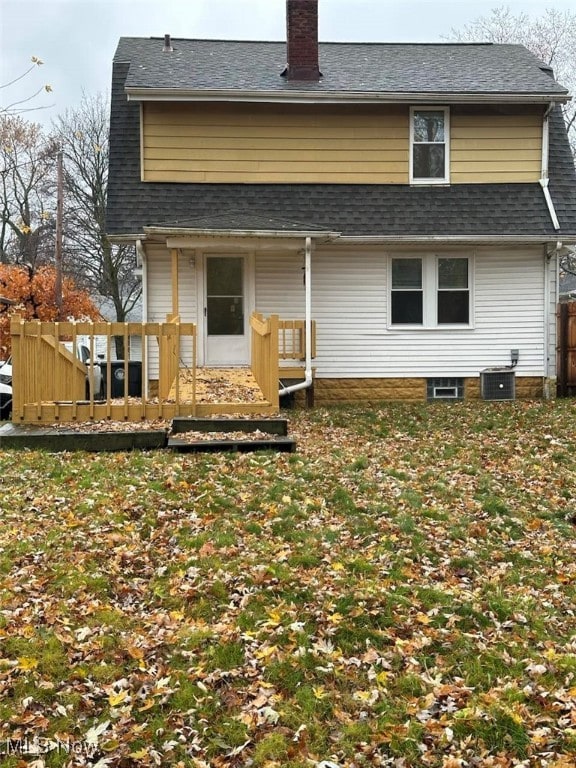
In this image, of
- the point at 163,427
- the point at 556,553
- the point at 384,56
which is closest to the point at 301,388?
the point at 163,427

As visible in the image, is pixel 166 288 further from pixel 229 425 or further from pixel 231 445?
pixel 231 445

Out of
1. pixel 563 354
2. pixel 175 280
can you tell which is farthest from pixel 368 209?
pixel 563 354

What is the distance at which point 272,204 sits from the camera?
13367mm

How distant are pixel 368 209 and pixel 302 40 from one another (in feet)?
13.7

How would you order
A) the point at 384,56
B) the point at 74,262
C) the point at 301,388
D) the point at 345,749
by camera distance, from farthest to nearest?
1. the point at 74,262
2. the point at 384,56
3. the point at 301,388
4. the point at 345,749

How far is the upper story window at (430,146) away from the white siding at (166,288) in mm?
4980

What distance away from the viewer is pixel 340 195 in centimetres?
1350

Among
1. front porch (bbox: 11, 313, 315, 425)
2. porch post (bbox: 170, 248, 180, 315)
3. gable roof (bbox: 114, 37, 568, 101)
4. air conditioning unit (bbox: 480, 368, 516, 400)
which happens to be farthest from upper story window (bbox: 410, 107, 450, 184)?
front porch (bbox: 11, 313, 315, 425)

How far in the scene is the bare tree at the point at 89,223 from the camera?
3278 cm

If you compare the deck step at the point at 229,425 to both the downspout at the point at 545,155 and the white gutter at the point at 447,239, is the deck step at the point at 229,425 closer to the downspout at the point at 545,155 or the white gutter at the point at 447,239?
the white gutter at the point at 447,239

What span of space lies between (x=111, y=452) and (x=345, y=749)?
5469mm

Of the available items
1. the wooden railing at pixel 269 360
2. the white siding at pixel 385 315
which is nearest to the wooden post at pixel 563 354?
the white siding at pixel 385 315

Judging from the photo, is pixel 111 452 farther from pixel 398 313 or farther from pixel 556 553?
pixel 398 313

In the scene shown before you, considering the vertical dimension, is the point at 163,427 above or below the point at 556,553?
above
